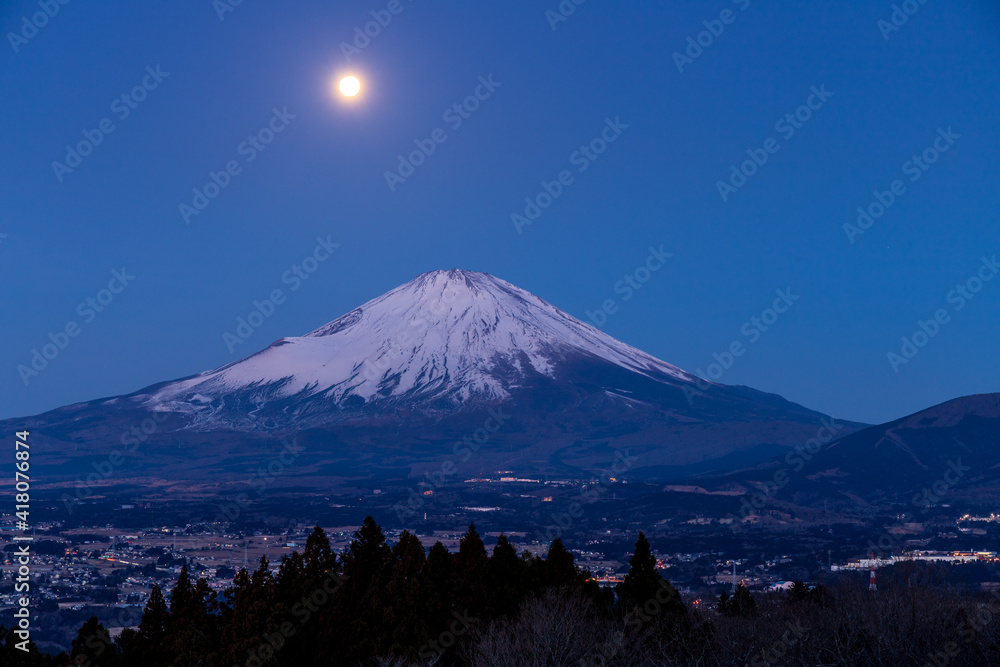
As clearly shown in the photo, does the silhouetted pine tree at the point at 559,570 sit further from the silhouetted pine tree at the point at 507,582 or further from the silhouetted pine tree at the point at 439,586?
the silhouetted pine tree at the point at 439,586

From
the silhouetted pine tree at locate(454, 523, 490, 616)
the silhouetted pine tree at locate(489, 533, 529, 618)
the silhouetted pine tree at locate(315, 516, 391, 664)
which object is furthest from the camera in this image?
the silhouetted pine tree at locate(489, 533, 529, 618)

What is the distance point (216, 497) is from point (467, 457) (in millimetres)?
63423

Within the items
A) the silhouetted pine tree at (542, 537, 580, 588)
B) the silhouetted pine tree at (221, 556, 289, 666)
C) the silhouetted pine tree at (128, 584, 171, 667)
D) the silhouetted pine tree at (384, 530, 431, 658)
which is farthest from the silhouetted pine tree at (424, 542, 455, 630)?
the silhouetted pine tree at (128, 584, 171, 667)

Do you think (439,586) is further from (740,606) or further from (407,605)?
(740,606)

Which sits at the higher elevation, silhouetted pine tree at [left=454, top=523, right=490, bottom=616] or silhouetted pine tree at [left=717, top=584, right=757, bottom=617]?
silhouetted pine tree at [left=454, top=523, right=490, bottom=616]

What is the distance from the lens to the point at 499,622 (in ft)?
81.6

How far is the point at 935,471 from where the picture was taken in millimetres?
147625

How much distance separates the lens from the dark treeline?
19.8 metres

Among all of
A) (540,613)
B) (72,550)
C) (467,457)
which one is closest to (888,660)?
(540,613)

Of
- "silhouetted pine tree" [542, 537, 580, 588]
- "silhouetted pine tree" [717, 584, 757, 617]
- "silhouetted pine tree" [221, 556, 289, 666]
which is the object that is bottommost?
"silhouetted pine tree" [717, 584, 757, 617]

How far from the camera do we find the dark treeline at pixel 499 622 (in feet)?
64.9

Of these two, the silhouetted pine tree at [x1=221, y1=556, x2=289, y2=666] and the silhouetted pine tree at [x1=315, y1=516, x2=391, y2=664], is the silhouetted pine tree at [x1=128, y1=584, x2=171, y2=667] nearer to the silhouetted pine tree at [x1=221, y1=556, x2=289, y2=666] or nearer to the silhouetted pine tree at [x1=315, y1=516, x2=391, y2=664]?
the silhouetted pine tree at [x1=221, y1=556, x2=289, y2=666]

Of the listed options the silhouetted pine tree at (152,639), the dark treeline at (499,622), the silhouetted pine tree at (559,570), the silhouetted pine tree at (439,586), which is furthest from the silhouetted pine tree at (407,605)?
the silhouetted pine tree at (152,639)

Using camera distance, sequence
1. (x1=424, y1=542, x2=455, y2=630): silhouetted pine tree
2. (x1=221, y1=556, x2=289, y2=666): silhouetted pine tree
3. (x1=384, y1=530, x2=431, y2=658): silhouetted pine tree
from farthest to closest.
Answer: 1. (x1=424, y1=542, x2=455, y2=630): silhouetted pine tree
2. (x1=384, y1=530, x2=431, y2=658): silhouetted pine tree
3. (x1=221, y1=556, x2=289, y2=666): silhouetted pine tree
